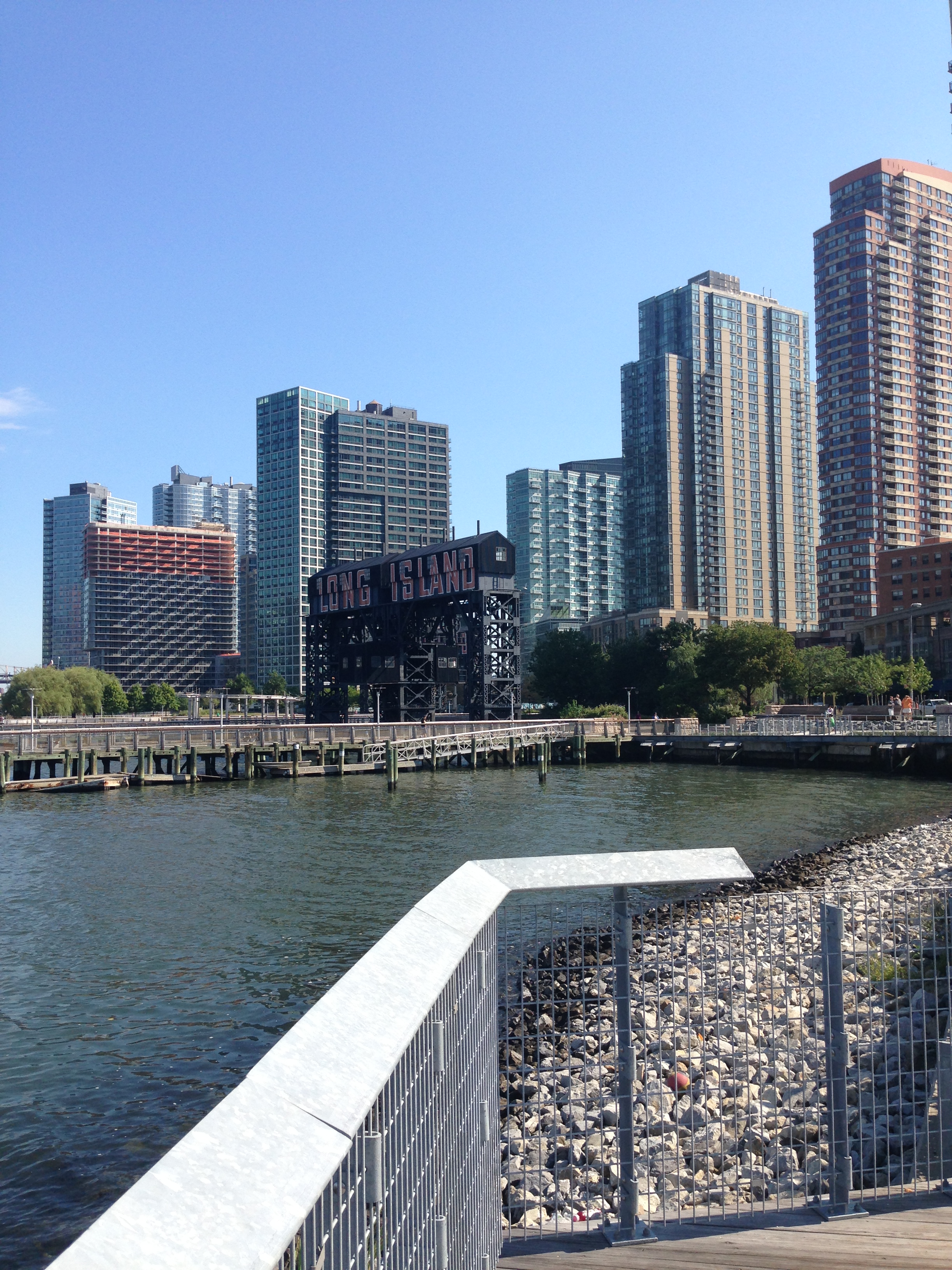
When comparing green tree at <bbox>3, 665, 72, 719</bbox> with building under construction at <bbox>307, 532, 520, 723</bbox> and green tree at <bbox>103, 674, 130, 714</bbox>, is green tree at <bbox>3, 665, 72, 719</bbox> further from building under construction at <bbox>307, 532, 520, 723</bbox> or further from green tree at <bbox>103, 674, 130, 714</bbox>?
building under construction at <bbox>307, 532, 520, 723</bbox>

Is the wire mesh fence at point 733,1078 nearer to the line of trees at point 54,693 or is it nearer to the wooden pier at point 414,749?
the wooden pier at point 414,749

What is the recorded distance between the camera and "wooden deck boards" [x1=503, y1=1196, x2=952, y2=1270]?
4.69 meters

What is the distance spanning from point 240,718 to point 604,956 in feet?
365

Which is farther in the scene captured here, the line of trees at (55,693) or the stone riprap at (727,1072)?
the line of trees at (55,693)

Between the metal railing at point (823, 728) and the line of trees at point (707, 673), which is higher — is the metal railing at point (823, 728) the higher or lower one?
the lower one

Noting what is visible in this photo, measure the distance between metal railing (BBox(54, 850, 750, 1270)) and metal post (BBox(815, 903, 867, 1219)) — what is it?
1.73 metres

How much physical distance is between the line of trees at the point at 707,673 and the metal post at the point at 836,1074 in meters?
79.1

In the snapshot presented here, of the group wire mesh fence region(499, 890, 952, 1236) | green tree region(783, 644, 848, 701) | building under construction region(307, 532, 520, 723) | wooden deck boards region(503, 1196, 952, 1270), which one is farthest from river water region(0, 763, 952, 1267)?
green tree region(783, 644, 848, 701)

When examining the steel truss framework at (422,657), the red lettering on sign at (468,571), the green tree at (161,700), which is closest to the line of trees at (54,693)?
the green tree at (161,700)

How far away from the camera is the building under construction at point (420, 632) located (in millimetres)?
77188

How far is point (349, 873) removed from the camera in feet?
84.6

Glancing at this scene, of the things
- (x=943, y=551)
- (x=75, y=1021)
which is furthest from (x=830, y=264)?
(x=75, y=1021)

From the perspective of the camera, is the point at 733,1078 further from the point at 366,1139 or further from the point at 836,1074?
the point at 366,1139

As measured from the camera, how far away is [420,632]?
82.1 metres
